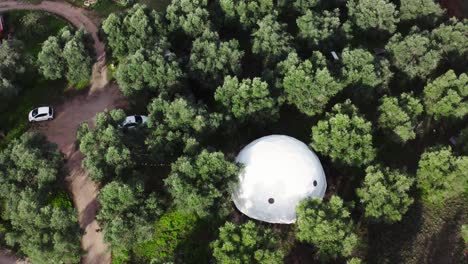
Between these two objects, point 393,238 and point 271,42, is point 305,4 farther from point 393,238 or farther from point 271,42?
point 393,238

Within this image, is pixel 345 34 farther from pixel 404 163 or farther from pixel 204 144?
pixel 204 144

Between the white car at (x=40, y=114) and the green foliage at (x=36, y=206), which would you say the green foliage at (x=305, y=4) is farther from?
A: the green foliage at (x=36, y=206)

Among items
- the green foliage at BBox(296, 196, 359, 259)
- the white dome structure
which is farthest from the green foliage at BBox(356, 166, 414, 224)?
the white dome structure

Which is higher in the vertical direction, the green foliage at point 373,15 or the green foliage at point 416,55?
the green foliage at point 373,15

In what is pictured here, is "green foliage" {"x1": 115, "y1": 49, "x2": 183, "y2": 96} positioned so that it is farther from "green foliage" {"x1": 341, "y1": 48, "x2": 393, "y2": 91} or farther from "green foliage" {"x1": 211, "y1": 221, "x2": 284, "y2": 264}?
"green foliage" {"x1": 341, "y1": 48, "x2": 393, "y2": 91}

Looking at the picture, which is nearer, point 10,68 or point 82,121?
point 10,68

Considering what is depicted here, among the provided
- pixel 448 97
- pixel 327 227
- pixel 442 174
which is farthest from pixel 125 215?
pixel 448 97

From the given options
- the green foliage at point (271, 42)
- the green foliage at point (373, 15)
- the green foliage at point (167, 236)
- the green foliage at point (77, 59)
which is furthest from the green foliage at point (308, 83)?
the green foliage at point (77, 59)
